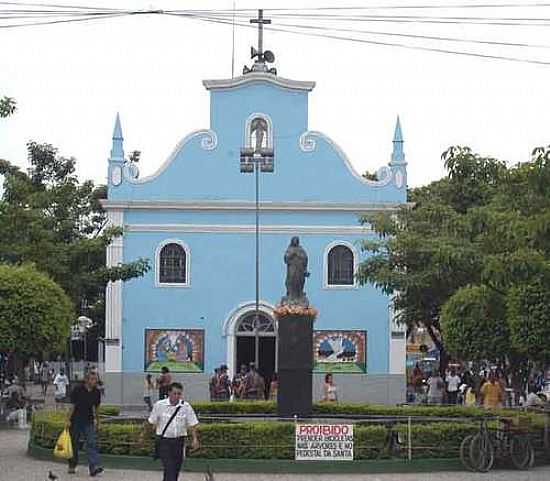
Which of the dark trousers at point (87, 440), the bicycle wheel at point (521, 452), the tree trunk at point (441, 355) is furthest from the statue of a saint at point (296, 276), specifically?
the tree trunk at point (441, 355)

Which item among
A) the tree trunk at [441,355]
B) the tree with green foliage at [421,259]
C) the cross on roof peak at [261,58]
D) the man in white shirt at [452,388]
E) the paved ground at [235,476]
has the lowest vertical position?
the paved ground at [235,476]

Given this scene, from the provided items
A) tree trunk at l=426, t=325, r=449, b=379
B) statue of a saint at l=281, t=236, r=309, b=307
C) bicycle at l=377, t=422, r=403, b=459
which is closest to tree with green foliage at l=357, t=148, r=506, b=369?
tree trunk at l=426, t=325, r=449, b=379

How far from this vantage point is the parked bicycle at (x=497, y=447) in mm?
18031

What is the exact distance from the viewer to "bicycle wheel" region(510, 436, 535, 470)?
60.6 feet

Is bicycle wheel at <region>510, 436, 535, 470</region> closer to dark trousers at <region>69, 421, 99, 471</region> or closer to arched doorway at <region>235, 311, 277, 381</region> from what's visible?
dark trousers at <region>69, 421, 99, 471</region>

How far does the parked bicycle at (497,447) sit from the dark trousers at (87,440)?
5.41m

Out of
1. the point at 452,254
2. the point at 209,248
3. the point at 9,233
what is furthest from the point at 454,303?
the point at 209,248

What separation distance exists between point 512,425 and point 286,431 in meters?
3.47

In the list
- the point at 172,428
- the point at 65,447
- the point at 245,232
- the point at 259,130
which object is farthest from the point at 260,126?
the point at 172,428

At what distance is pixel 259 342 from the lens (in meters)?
39.2

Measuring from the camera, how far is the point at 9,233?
32.4m

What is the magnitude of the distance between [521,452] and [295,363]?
4.35 m

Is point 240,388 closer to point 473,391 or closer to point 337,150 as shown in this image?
point 473,391

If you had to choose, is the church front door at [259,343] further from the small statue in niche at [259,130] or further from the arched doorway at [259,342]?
the small statue in niche at [259,130]
